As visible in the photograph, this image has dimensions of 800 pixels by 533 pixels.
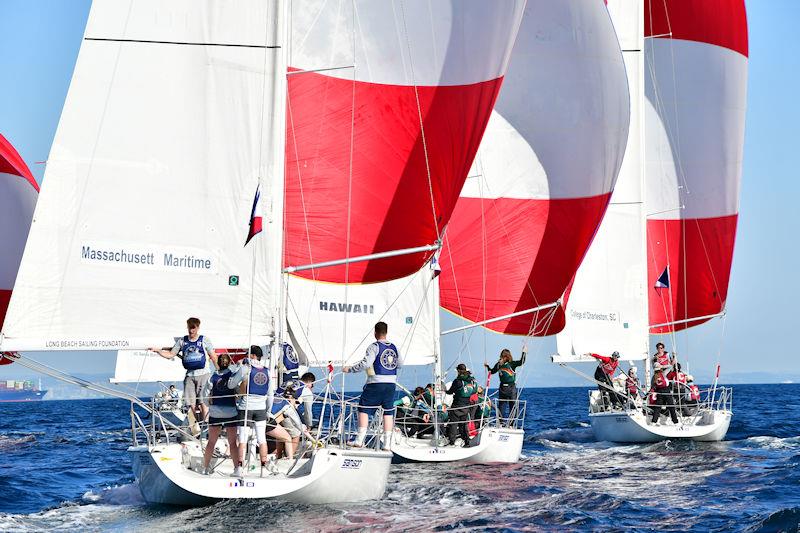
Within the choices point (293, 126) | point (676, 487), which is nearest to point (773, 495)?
point (676, 487)

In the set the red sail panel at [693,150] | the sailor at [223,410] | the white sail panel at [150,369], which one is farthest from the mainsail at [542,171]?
the white sail panel at [150,369]

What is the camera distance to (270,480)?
1098cm

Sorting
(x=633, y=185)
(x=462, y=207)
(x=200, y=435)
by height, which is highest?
(x=633, y=185)

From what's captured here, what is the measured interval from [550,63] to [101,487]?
11.2 metres

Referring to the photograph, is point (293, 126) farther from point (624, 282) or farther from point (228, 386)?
point (624, 282)

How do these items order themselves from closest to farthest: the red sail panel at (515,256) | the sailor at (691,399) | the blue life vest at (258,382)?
the blue life vest at (258,382) < the red sail panel at (515,256) < the sailor at (691,399)

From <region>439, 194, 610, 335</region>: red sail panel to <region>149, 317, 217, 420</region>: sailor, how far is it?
9.22 metres

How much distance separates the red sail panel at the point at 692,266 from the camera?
27.2m

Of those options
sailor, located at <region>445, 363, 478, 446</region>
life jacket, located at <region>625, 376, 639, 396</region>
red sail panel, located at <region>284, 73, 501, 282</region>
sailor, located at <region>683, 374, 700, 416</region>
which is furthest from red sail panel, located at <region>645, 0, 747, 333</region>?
red sail panel, located at <region>284, 73, 501, 282</region>

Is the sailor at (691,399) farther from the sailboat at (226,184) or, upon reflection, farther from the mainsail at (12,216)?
the mainsail at (12,216)

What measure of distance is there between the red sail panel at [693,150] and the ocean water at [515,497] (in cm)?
572

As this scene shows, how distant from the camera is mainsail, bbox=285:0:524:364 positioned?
14.1 meters

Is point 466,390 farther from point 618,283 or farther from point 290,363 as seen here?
point 618,283

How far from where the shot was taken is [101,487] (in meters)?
15.5
